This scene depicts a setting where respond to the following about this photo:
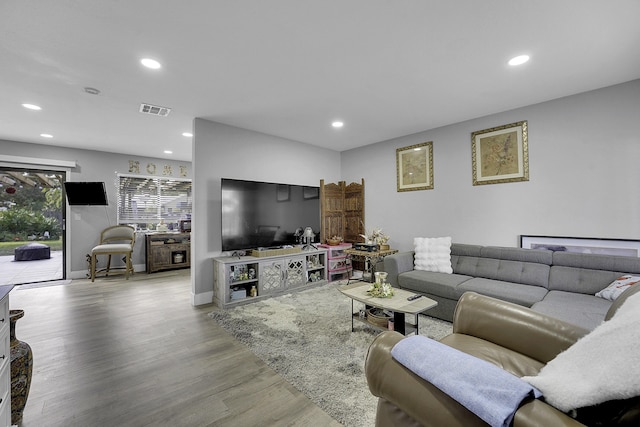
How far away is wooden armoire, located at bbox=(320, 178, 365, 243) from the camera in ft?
16.9

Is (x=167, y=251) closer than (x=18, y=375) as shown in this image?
No

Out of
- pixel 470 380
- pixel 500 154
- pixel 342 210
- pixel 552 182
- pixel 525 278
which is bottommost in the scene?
pixel 525 278

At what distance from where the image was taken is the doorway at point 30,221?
4.77 m

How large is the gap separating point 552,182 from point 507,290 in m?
1.54

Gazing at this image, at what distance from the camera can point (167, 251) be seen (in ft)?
19.0

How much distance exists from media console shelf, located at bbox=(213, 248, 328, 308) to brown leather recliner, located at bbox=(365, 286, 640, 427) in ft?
8.87

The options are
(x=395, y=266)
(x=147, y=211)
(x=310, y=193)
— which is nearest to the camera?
(x=395, y=266)

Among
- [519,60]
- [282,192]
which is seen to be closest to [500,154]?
[519,60]

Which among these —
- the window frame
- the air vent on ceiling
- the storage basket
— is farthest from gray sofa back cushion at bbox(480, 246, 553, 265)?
the window frame

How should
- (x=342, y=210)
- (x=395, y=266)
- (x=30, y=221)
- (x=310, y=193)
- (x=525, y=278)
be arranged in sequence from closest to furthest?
(x=525, y=278) → (x=395, y=266) → (x=310, y=193) → (x=30, y=221) → (x=342, y=210)

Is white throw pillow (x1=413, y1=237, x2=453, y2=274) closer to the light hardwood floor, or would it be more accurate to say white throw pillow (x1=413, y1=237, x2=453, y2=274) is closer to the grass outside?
the light hardwood floor

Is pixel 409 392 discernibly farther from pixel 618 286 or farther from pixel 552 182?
pixel 552 182

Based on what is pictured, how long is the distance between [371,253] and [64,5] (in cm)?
403

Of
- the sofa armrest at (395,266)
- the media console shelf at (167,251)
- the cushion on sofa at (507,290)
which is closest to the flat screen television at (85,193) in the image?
the media console shelf at (167,251)
